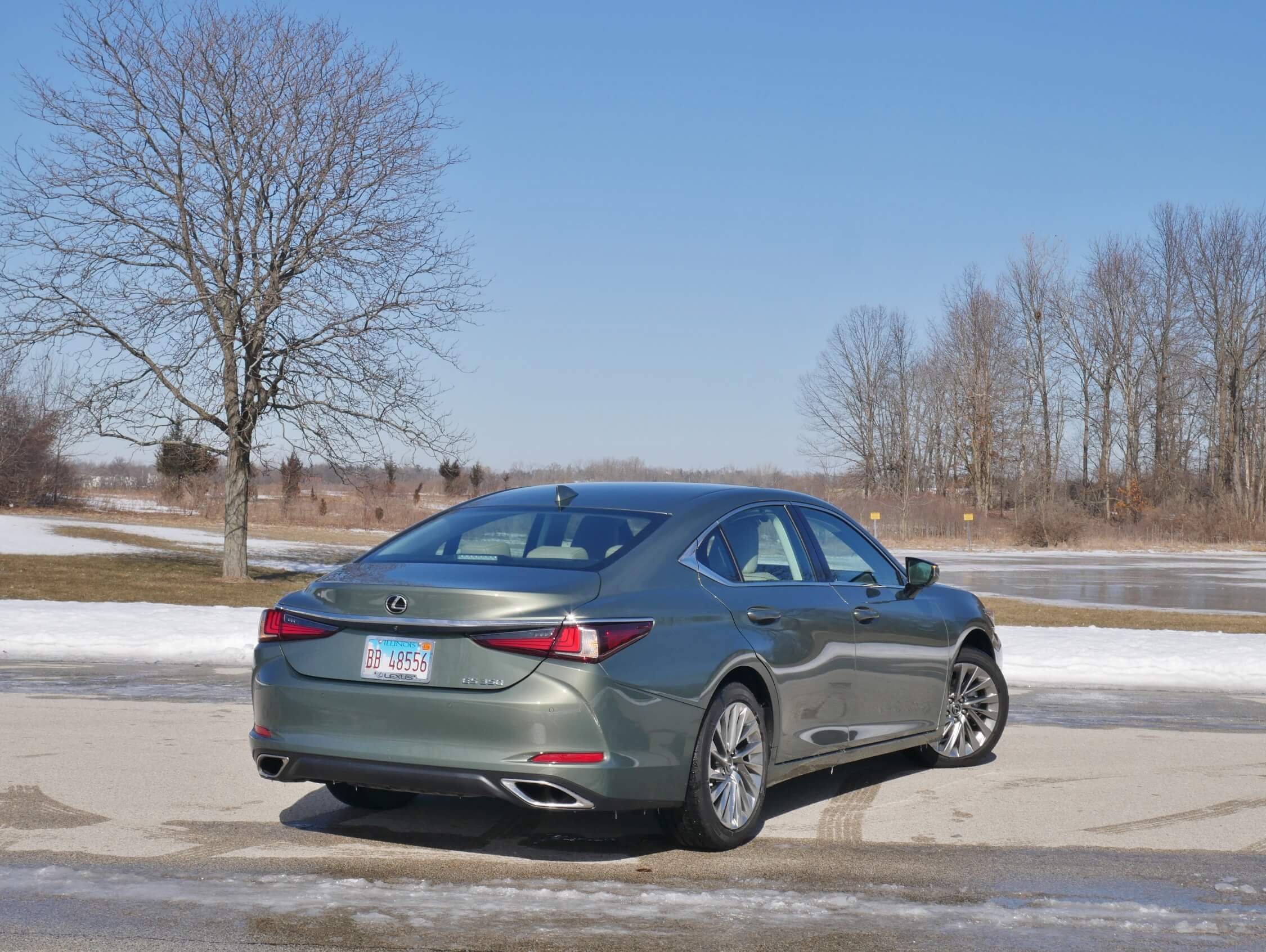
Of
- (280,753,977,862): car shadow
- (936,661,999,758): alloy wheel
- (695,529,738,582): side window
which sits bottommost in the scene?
(280,753,977,862): car shadow

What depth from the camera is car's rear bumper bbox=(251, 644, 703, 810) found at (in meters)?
5.07

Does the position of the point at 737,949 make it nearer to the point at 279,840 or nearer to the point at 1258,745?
the point at 279,840

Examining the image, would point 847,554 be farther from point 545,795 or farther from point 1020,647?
point 1020,647

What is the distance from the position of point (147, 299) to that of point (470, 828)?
21.6 meters

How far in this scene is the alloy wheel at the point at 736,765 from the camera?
5727mm

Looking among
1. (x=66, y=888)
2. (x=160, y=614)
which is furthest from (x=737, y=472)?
(x=66, y=888)

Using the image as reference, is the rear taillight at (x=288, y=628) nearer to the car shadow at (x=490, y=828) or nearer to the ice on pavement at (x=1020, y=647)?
the car shadow at (x=490, y=828)

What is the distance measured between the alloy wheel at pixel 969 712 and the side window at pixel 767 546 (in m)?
1.87

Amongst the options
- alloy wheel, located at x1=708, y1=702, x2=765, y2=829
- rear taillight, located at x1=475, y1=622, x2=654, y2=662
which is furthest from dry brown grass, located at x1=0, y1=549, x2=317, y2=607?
rear taillight, located at x1=475, y1=622, x2=654, y2=662

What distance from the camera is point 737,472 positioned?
7262 centimetres

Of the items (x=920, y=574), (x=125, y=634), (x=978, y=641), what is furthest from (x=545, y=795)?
(x=125, y=634)

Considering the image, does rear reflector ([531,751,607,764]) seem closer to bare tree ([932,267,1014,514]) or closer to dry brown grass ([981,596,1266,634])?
dry brown grass ([981,596,1266,634])

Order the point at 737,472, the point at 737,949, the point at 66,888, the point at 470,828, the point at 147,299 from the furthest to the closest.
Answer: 1. the point at 737,472
2. the point at 147,299
3. the point at 470,828
4. the point at 66,888
5. the point at 737,949

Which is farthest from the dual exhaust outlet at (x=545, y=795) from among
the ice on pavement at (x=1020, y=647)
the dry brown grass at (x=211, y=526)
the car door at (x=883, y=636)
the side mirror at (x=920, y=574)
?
the dry brown grass at (x=211, y=526)
